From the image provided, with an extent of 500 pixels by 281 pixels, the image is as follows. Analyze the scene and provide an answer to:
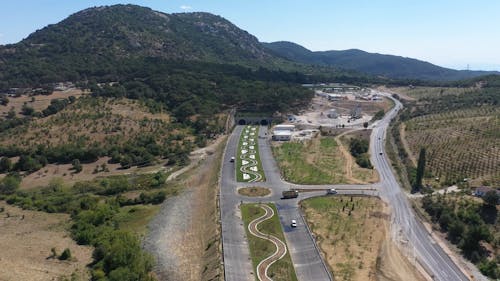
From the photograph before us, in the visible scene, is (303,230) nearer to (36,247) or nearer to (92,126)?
(36,247)

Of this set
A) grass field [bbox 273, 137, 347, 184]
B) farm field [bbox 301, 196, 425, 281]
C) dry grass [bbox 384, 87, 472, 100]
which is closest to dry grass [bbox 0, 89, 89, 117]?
grass field [bbox 273, 137, 347, 184]

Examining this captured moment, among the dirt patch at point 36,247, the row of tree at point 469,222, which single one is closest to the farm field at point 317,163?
the row of tree at point 469,222

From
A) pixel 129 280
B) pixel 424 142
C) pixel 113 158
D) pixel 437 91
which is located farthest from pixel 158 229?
pixel 437 91

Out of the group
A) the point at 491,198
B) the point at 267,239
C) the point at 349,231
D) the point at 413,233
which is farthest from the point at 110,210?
the point at 491,198

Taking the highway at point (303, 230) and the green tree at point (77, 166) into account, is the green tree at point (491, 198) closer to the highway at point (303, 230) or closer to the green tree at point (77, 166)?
the highway at point (303, 230)

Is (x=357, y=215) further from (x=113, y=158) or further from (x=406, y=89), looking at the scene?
(x=406, y=89)

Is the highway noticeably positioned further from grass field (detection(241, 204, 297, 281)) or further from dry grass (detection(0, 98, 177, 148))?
dry grass (detection(0, 98, 177, 148))
